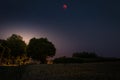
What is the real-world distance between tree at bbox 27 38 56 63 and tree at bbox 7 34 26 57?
75.9 inches

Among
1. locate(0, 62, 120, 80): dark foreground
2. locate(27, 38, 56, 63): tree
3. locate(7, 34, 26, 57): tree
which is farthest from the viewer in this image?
locate(27, 38, 56, 63): tree

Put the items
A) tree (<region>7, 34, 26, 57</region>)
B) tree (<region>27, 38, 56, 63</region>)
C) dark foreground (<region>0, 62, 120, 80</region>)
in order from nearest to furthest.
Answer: dark foreground (<region>0, 62, 120, 80</region>), tree (<region>7, 34, 26, 57</region>), tree (<region>27, 38, 56, 63</region>)

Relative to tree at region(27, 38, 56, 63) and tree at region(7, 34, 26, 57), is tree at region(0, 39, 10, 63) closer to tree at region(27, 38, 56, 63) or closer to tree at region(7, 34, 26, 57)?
tree at region(7, 34, 26, 57)

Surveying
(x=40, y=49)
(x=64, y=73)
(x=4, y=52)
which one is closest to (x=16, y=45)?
(x=40, y=49)

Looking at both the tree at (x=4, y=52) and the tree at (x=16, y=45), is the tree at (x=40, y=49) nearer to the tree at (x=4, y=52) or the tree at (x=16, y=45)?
the tree at (x=16, y=45)

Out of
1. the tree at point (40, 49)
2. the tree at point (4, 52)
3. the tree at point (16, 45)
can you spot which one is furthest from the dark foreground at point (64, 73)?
the tree at point (40, 49)

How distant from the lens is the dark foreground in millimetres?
14612

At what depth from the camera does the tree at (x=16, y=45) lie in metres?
64.8

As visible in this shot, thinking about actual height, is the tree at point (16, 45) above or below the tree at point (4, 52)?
above

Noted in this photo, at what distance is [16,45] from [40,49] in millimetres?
6437

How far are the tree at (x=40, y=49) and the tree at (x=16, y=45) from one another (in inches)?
75.9

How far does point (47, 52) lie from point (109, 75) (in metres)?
54.0

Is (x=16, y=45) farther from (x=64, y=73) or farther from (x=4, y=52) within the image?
(x=64, y=73)

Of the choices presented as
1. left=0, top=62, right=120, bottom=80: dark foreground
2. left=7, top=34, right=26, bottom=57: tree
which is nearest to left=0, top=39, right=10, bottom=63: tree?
left=7, top=34, right=26, bottom=57: tree
